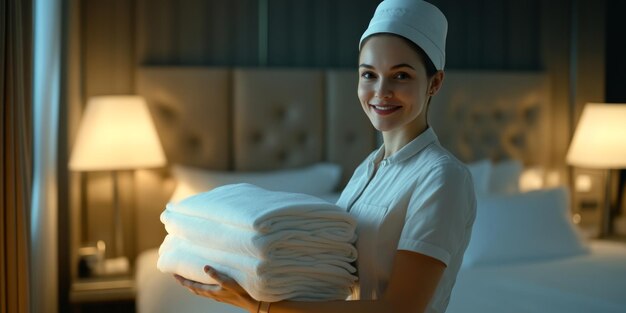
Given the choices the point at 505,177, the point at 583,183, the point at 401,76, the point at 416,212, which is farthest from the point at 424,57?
the point at 583,183

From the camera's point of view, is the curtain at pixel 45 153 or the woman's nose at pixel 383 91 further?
the curtain at pixel 45 153

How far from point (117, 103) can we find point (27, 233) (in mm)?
1020

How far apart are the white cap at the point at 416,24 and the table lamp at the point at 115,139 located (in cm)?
190

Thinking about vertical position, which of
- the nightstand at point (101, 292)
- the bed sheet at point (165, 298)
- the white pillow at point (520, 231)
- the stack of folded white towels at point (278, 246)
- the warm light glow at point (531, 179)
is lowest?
the nightstand at point (101, 292)

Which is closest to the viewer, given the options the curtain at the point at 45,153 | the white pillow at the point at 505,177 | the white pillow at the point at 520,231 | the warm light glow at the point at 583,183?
the curtain at the point at 45,153

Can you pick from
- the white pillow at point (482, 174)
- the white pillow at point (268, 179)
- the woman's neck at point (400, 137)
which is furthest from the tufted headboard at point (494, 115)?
the woman's neck at point (400, 137)

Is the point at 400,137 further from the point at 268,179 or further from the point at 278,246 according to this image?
the point at 268,179

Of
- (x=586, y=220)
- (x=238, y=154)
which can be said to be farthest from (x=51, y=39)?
(x=586, y=220)

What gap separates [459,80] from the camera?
379 centimetres

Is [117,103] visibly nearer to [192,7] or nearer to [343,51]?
[192,7]

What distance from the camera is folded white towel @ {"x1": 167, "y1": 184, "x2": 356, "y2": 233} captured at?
133 cm

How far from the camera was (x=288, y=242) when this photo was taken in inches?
52.6

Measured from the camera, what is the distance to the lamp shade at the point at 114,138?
311cm

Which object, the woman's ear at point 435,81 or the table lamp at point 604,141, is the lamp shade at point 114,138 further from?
the table lamp at point 604,141
